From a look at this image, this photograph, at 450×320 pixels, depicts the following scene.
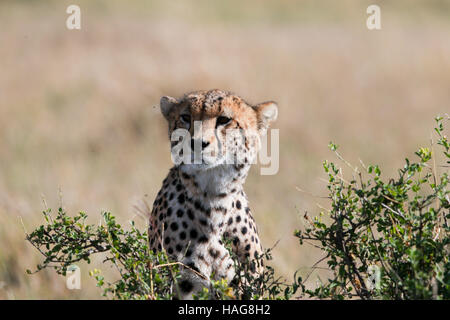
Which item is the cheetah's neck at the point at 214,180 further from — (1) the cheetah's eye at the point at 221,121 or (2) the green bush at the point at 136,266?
(2) the green bush at the point at 136,266

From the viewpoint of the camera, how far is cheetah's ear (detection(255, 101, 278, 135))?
3.37 meters

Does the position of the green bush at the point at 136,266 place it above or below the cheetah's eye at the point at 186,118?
below

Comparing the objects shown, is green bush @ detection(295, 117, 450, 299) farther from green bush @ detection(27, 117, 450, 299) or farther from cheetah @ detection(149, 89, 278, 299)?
cheetah @ detection(149, 89, 278, 299)

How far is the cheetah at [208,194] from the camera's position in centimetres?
304

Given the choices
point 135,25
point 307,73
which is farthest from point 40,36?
point 307,73

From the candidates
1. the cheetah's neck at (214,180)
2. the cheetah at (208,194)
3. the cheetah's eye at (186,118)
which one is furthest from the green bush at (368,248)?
the cheetah's eye at (186,118)

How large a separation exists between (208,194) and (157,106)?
2617 mm

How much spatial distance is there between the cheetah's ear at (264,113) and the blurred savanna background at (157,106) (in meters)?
1.19

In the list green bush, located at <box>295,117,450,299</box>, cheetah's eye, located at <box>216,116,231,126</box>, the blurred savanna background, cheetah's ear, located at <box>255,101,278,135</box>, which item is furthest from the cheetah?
the blurred savanna background

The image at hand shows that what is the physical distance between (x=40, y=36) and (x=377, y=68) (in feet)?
16.9

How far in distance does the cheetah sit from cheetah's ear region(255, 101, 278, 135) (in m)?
0.15

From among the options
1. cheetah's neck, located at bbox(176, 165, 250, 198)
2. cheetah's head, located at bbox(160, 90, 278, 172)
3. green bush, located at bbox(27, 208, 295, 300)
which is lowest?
green bush, located at bbox(27, 208, 295, 300)

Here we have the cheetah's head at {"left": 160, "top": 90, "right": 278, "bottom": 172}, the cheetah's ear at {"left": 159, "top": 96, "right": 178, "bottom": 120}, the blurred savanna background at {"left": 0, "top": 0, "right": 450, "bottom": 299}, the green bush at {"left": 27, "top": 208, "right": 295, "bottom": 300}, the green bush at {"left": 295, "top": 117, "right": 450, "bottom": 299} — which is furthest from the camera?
the blurred savanna background at {"left": 0, "top": 0, "right": 450, "bottom": 299}
